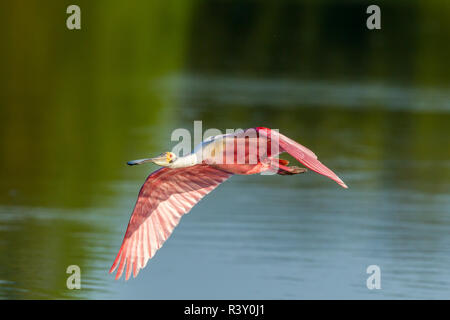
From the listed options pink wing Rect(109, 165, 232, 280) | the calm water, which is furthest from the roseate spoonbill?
the calm water

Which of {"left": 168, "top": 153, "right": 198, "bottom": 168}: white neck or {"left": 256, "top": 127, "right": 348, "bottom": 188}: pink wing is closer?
{"left": 256, "top": 127, "right": 348, "bottom": 188}: pink wing

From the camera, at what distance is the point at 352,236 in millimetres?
15164

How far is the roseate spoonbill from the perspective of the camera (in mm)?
10375

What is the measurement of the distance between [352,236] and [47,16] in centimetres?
2777

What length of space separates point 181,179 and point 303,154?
1960 millimetres

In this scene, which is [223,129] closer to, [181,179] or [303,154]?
[181,179]

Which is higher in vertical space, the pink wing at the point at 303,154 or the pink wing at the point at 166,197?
the pink wing at the point at 303,154

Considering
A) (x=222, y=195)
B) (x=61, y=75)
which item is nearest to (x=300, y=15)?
(x=61, y=75)

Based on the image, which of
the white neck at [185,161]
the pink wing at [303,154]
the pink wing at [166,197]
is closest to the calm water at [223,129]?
the pink wing at [166,197]

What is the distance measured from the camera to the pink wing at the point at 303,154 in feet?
30.3

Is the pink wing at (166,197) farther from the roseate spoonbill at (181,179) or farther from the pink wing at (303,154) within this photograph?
the pink wing at (303,154)

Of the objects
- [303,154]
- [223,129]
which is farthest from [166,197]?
[223,129]

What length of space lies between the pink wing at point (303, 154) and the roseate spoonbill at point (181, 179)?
1 centimetres

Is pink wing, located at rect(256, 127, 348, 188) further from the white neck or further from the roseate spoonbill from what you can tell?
the white neck
